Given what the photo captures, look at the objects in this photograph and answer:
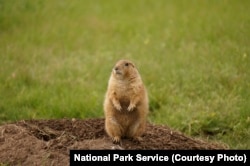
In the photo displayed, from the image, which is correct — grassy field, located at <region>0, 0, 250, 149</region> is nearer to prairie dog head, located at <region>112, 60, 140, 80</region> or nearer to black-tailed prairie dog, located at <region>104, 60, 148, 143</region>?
black-tailed prairie dog, located at <region>104, 60, 148, 143</region>

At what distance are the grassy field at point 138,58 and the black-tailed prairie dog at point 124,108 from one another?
1.59 metres

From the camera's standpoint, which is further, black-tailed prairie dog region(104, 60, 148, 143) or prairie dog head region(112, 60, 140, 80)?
prairie dog head region(112, 60, 140, 80)

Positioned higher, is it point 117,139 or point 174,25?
point 174,25

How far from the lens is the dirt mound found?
555cm

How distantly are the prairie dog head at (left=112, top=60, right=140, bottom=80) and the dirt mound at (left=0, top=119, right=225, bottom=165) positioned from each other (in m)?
0.63

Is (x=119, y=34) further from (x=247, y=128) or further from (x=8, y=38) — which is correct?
(x=247, y=128)

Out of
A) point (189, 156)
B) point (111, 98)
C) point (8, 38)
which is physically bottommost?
point (189, 156)

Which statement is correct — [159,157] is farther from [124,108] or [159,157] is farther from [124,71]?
[124,71]

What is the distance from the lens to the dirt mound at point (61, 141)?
5555 millimetres

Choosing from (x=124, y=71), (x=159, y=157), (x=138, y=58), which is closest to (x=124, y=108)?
(x=124, y=71)

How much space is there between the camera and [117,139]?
18.9ft

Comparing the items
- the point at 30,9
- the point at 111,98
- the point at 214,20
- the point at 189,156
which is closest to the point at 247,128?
the point at 189,156

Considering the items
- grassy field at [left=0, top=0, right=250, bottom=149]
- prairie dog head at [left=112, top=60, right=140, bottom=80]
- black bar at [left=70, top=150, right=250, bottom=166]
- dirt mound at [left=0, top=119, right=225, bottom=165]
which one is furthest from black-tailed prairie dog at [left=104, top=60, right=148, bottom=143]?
grassy field at [left=0, top=0, right=250, bottom=149]

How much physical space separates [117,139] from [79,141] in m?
0.39
